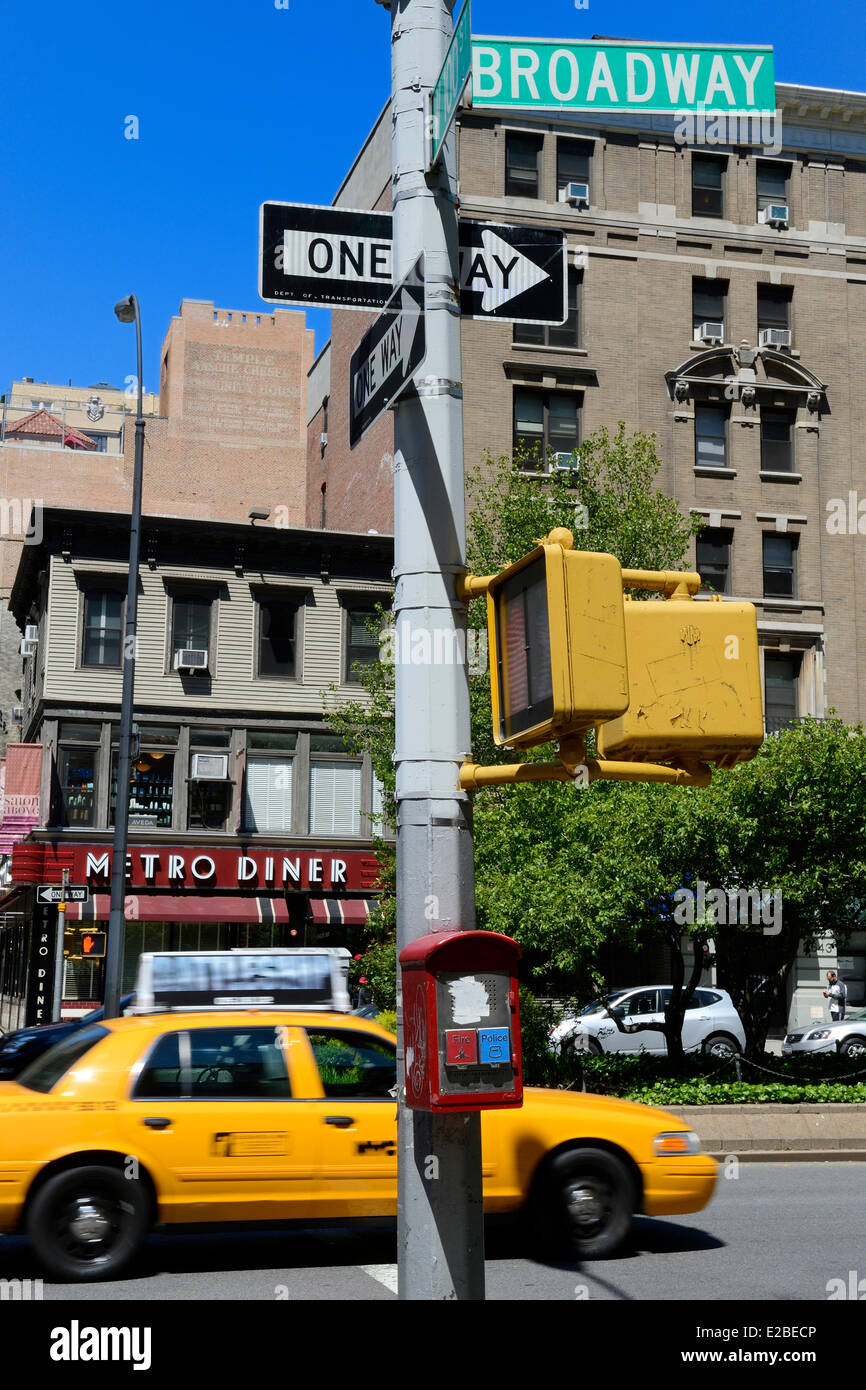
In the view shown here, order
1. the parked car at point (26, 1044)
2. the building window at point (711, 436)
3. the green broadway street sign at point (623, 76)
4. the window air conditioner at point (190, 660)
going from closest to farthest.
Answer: the green broadway street sign at point (623, 76), the parked car at point (26, 1044), the window air conditioner at point (190, 660), the building window at point (711, 436)

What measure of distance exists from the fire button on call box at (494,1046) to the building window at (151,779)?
106ft

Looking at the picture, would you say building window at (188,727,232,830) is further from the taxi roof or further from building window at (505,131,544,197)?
the taxi roof

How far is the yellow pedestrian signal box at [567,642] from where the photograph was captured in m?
4.02

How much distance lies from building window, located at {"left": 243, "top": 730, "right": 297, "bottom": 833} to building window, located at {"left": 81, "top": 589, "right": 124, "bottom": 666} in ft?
13.5

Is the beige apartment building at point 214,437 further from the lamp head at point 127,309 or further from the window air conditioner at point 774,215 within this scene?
the lamp head at point 127,309

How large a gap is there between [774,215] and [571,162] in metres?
6.10

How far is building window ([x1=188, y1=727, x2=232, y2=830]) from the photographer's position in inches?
1438

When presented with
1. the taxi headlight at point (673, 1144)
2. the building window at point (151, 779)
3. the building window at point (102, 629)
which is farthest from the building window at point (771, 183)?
the taxi headlight at point (673, 1144)

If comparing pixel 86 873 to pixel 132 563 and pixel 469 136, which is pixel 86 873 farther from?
pixel 469 136

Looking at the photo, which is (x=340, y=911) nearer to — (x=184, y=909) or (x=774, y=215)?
(x=184, y=909)

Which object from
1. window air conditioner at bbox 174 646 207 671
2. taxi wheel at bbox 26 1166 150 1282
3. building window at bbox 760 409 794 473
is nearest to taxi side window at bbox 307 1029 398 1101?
taxi wheel at bbox 26 1166 150 1282

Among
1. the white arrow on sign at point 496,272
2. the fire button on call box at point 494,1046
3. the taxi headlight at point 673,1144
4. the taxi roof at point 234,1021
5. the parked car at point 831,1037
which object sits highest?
the white arrow on sign at point 496,272
